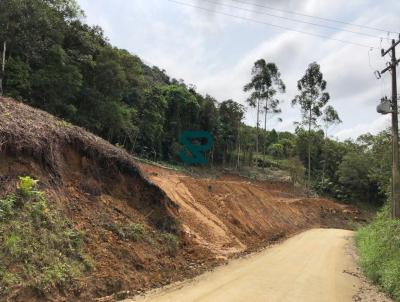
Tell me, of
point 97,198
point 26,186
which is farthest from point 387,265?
point 26,186

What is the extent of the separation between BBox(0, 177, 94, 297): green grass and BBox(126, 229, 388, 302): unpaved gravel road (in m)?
1.72

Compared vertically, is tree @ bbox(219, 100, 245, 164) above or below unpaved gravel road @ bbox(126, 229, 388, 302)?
above

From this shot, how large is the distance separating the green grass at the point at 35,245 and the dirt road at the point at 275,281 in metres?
1.80

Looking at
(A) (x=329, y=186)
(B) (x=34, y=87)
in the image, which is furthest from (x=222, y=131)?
(B) (x=34, y=87)

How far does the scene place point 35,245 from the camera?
815 centimetres

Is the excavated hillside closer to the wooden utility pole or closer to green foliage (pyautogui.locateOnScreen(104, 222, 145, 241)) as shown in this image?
green foliage (pyautogui.locateOnScreen(104, 222, 145, 241))

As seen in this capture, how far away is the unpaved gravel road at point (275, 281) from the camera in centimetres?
978

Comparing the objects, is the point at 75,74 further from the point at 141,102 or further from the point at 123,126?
the point at 141,102

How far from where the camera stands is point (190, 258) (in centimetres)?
1345

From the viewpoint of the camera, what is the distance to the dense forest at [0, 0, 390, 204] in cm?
2452

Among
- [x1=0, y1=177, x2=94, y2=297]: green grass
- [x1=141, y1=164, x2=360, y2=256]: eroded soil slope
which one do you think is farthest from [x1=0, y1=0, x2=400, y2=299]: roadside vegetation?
[x1=141, y1=164, x2=360, y2=256]: eroded soil slope

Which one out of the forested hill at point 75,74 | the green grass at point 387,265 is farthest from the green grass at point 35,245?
the forested hill at point 75,74

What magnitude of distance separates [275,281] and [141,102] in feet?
104

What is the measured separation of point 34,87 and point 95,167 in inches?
650
